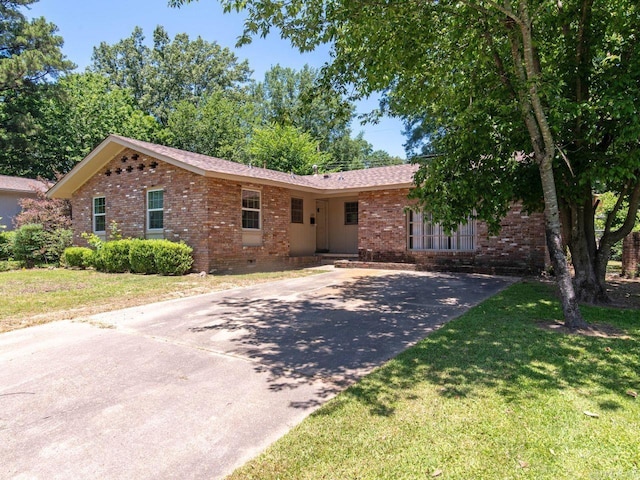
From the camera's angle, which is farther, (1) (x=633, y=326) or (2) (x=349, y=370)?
(1) (x=633, y=326)

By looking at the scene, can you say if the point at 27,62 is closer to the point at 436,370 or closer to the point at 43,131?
the point at 43,131

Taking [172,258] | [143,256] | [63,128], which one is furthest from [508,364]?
[63,128]

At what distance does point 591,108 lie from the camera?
5.60 m

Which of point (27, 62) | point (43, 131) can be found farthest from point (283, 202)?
point (43, 131)

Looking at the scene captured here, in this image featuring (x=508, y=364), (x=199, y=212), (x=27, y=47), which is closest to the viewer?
(x=508, y=364)

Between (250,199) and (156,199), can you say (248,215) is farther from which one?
(156,199)

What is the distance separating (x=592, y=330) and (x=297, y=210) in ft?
40.9

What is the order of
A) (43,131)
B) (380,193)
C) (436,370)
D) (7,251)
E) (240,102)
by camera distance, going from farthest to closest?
(240,102), (43,131), (7,251), (380,193), (436,370)

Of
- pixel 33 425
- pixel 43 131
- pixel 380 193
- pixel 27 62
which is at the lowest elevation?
pixel 33 425

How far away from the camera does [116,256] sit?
1345 cm

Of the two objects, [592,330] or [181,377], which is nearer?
[181,377]

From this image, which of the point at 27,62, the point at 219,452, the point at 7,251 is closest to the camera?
the point at 219,452

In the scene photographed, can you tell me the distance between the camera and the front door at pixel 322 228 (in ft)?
59.4

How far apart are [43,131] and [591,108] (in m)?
33.0
